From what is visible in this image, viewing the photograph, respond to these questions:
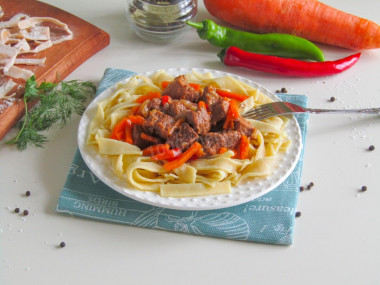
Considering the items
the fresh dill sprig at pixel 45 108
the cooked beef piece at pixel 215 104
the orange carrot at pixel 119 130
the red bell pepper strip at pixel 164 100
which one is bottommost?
the fresh dill sprig at pixel 45 108

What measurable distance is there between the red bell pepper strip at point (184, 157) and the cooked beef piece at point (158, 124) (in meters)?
0.25

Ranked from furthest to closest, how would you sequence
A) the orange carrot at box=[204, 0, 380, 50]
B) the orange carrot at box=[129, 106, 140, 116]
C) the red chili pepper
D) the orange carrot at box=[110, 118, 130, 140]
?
the orange carrot at box=[204, 0, 380, 50], the red chili pepper, the orange carrot at box=[129, 106, 140, 116], the orange carrot at box=[110, 118, 130, 140]

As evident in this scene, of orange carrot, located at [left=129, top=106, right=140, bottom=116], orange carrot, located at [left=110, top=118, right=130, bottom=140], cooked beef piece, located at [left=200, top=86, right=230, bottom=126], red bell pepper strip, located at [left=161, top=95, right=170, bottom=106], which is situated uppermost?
cooked beef piece, located at [left=200, top=86, right=230, bottom=126]

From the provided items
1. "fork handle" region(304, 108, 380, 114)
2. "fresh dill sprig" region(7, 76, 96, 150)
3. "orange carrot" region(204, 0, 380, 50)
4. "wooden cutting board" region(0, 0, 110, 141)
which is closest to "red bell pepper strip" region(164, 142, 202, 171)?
"fork handle" region(304, 108, 380, 114)

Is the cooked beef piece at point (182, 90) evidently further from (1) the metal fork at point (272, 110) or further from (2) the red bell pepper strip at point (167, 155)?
(2) the red bell pepper strip at point (167, 155)

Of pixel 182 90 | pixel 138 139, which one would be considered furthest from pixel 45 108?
pixel 182 90

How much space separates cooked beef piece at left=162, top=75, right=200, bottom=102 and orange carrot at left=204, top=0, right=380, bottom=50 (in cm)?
209

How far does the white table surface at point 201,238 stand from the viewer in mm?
3799

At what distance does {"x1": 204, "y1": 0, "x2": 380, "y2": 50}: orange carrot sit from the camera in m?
6.26

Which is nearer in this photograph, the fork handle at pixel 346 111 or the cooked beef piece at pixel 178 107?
the cooked beef piece at pixel 178 107

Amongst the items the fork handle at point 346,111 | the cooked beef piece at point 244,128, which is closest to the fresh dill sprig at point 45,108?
the cooked beef piece at point 244,128

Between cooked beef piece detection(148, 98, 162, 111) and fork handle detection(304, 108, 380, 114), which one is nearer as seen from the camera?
cooked beef piece detection(148, 98, 162, 111)

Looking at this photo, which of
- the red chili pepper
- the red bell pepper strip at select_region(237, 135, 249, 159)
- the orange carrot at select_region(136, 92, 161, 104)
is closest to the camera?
the red bell pepper strip at select_region(237, 135, 249, 159)

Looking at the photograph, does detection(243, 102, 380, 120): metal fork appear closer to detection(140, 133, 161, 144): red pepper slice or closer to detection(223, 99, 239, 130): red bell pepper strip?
detection(223, 99, 239, 130): red bell pepper strip
